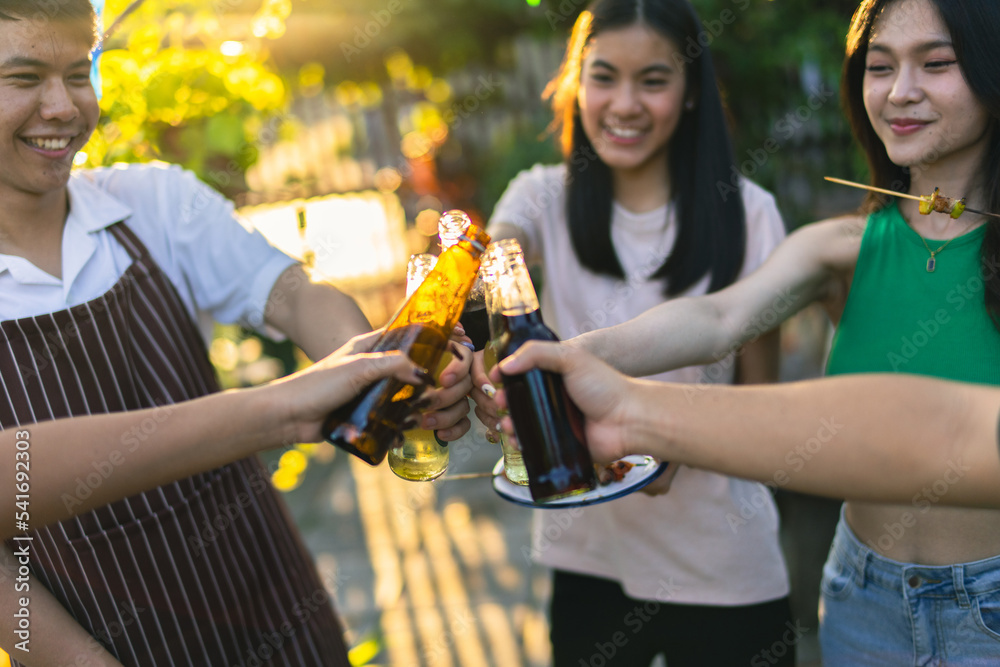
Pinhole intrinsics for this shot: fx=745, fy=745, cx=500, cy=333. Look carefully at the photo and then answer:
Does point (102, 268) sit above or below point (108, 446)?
above

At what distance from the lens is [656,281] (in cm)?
206

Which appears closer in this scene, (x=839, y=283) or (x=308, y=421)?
(x=308, y=421)

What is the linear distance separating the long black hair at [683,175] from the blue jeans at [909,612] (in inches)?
30.9

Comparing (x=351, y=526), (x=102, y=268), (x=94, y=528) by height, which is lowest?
(x=351, y=526)

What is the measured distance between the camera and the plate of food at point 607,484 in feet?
4.23

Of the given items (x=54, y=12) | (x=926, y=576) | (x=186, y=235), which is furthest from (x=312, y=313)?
(x=926, y=576)

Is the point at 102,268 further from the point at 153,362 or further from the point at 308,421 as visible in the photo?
the point at 308,421

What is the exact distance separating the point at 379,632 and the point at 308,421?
8.63 ft

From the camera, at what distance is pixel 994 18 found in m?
1.38

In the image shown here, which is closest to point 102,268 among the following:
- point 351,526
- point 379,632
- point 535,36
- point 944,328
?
point 944,328

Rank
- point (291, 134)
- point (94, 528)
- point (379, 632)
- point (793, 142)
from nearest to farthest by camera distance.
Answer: point (94, 528) → point (291, 134) → point (379, 632) → point (793, 142)

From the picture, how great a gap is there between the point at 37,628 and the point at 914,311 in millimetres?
1808

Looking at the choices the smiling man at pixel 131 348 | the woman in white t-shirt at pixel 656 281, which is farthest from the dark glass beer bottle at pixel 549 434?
the woman in white t-shirt at pixel 656 281

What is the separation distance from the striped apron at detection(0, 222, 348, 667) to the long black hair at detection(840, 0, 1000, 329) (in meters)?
1.59
